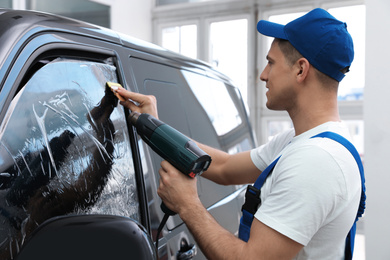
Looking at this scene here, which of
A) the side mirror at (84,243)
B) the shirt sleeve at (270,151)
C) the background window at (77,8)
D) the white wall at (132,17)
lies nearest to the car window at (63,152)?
the side mirror at (84,243)

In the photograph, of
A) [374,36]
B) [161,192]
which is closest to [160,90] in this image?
[161,192]

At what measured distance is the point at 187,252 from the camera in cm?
148

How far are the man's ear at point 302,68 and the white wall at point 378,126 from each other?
3.15 m

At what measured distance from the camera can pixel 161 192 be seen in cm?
139

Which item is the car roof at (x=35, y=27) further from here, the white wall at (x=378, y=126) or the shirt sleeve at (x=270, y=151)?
the white wall at (x=378, y=126)

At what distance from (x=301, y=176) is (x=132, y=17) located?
682 centimetres

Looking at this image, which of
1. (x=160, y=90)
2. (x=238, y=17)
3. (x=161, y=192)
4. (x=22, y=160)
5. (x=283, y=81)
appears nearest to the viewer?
(x=22, y=160)

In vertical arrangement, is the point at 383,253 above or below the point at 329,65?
below

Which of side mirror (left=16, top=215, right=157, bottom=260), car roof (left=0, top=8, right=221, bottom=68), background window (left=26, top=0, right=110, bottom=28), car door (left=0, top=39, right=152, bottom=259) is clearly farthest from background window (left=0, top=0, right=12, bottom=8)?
side mirror (left=16, top=215, right=157, bottom=260)

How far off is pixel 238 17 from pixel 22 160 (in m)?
6.79

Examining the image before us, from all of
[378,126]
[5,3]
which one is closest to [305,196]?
[378,126]

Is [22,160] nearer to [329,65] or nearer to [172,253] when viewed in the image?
[172,253]

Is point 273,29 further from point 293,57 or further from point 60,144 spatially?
point 60,144

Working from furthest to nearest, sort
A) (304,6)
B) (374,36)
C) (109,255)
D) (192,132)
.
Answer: (304,6) < (374,36) < (192,132) < (109,255)
